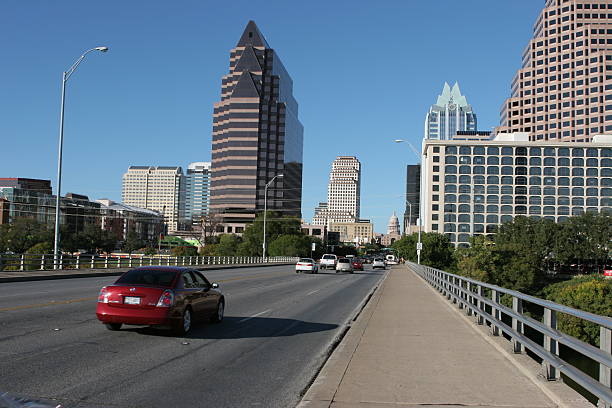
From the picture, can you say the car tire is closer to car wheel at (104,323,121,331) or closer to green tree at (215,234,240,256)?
car wheel at (104,323,121,331)

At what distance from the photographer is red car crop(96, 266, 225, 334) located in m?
11.4

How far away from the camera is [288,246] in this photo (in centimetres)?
12244

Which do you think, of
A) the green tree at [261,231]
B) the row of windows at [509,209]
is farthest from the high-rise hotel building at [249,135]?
the row of windows at [509,209]

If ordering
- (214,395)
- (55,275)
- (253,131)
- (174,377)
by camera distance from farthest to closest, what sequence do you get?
(253,131) → (55,275) → (174,377) → (214,395)

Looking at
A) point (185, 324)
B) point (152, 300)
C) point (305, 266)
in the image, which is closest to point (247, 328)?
point (185, 324)

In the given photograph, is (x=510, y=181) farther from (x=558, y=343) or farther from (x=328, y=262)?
(x=558, y=343)

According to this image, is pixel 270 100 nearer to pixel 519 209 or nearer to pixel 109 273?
pixel 519 209

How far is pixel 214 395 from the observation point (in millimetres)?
7312

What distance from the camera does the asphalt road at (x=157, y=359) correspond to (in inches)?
283

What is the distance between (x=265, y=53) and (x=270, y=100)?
45.8 ft

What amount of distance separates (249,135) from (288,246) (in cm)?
5297

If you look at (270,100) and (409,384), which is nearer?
(409,384)

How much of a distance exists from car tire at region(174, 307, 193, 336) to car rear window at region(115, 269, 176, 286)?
0.73m

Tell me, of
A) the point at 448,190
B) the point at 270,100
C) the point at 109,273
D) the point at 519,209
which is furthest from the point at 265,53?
the point at 109,273
